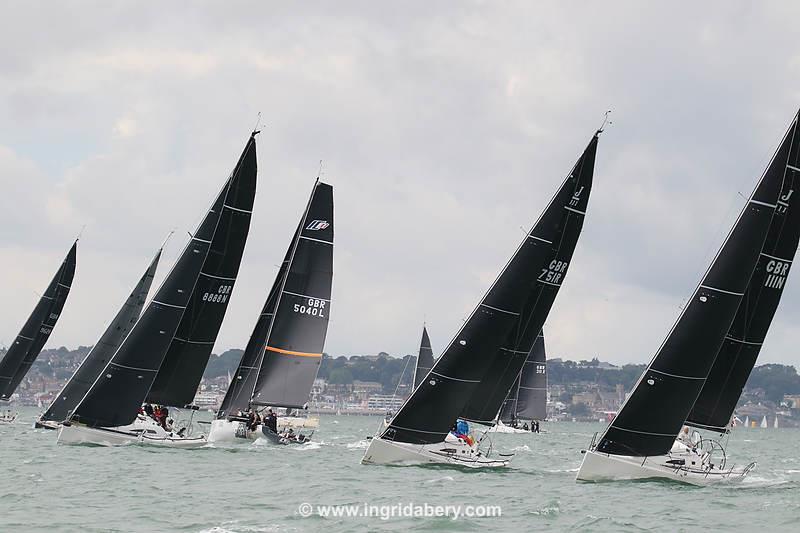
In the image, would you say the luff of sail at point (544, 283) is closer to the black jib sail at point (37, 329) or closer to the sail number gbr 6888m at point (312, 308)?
the sail number gbr 6888m at point (312, 308)

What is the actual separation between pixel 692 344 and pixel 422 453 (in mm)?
7326

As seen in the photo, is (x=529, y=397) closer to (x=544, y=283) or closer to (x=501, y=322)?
(x=544, y=283)

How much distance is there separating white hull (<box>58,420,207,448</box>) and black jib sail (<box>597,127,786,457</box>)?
14.3 meters

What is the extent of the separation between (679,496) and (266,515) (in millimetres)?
9579

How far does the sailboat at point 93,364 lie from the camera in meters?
39.9

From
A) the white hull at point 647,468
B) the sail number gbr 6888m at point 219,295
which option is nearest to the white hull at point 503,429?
the sail number gbr 6888m at point 219,295

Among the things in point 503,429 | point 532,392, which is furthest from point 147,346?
point 532,392

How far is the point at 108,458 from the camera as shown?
3114 cm

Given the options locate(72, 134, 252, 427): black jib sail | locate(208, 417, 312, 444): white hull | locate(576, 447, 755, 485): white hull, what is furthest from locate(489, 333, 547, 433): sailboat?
locate(576, 447, 755, 485): white hull

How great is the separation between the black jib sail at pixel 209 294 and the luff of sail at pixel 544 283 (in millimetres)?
11303

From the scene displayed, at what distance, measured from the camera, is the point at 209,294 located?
130ft

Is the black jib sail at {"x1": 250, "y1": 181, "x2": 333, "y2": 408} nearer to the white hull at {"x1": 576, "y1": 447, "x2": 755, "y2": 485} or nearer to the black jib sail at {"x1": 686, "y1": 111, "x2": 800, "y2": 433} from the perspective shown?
the white hull at {"x1": 576, "y1": 447, "x2": 755, "y2": 485}

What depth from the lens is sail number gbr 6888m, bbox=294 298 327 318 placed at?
40875mm

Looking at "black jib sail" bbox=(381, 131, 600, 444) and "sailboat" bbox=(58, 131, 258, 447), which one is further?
"sailboat" bbox=(58, 131, 258, 447)
